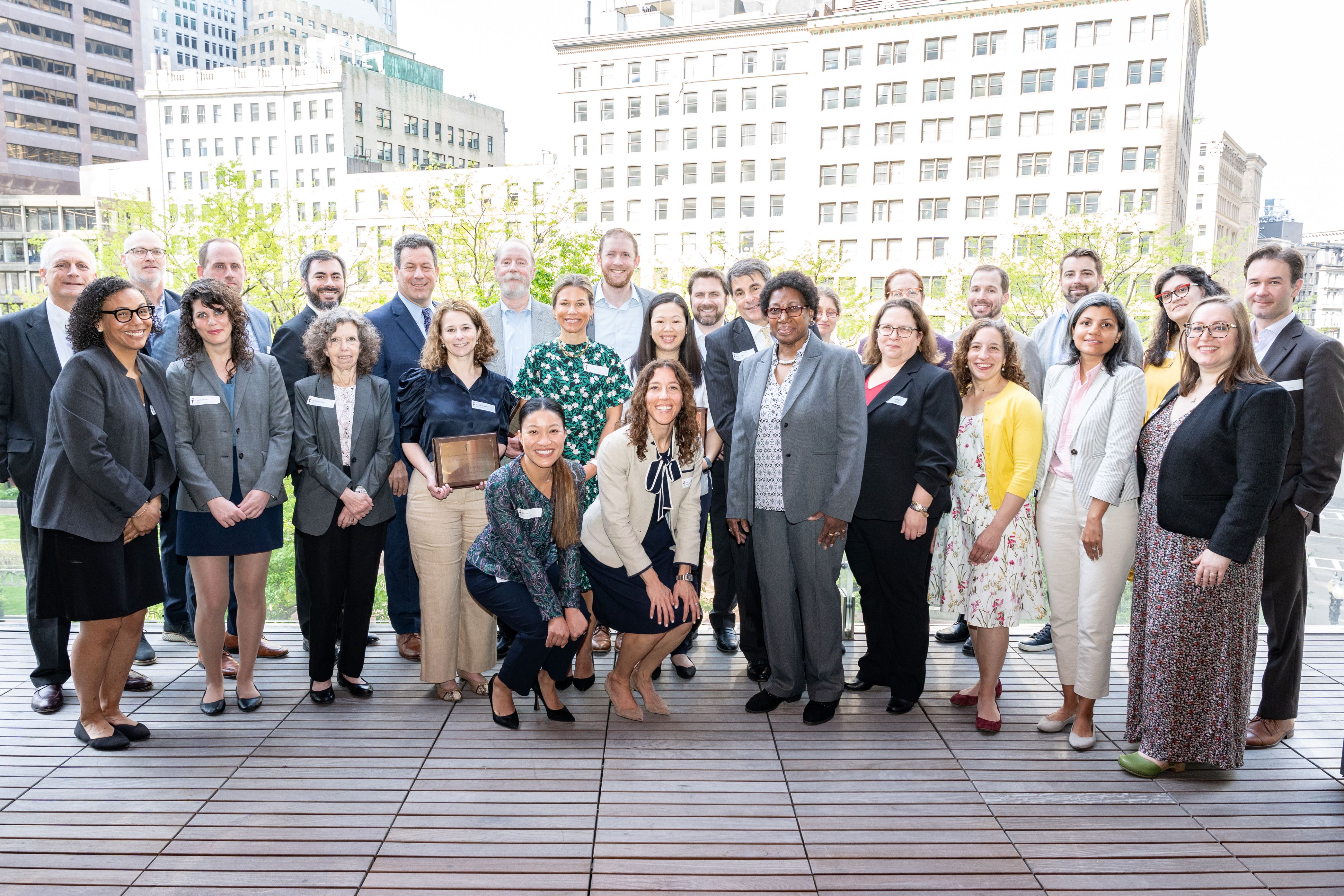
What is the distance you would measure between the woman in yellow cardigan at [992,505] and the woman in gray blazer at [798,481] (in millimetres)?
514

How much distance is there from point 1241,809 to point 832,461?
206 centimetres

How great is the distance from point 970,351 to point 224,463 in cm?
347

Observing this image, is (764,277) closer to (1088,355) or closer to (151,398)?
(1088,355)

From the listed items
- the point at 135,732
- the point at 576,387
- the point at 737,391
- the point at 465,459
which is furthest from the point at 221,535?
the point at 737,391

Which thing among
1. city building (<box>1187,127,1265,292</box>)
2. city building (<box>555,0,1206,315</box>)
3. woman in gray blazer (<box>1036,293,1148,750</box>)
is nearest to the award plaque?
woman in gray blazer (<box>1036,293,1148,750</box>)

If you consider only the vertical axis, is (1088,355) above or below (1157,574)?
above

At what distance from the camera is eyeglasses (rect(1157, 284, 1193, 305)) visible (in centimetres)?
419

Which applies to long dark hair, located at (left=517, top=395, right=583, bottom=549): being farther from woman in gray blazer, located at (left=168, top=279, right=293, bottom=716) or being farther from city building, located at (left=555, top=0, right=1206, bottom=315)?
city building, located at (left=555, top=0, right=1206, bottom=315)

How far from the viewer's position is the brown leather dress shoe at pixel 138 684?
444 centimetres

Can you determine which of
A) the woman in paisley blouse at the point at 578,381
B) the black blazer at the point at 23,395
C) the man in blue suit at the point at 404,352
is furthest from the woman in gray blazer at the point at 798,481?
the black blazer at the point at 23,395

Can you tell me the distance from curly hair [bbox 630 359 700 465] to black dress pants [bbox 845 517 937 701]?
0.89 m

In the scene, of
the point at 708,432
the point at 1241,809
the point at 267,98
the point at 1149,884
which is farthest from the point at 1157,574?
the point at 267,98

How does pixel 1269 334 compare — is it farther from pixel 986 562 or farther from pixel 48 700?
pixel 48 700

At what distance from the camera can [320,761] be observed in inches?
145
